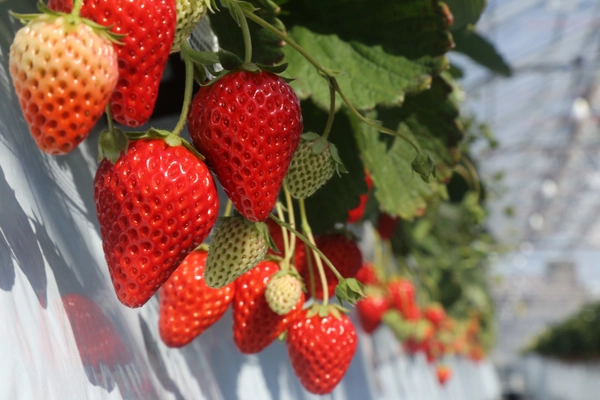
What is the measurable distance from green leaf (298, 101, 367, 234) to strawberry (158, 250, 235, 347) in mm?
170

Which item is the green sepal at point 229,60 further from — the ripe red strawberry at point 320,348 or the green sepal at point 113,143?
the ripe red strawberry at point 320,348

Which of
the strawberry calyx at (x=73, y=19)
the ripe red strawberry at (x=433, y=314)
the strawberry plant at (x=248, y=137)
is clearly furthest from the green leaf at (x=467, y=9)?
the ripe red strawberry at (x=433, y=314)

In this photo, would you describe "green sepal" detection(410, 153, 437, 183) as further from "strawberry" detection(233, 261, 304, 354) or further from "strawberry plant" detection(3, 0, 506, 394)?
"strawberry" detection(233, 261, 304, 354)

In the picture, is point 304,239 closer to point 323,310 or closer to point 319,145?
point 319,145

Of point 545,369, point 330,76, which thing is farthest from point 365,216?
point 545,369

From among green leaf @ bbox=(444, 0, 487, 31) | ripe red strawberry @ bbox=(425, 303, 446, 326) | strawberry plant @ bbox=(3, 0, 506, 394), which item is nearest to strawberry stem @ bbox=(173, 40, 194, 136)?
strawberry plant @ bbox=(3, 0, 506, 394)

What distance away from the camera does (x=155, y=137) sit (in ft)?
1.11

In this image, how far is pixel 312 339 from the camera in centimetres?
56

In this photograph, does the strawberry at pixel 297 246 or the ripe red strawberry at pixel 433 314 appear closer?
the strawberry at pixel 297 246

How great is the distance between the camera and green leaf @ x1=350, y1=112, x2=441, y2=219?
24.9 inches

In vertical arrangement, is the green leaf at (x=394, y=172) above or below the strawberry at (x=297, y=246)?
above

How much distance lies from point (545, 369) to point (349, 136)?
13.0 m

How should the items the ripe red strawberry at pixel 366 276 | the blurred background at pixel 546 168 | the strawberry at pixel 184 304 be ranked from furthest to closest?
the blurred background at pixel 546 168 → the ripe red strawberry at pixel 366 276 → the strawberry at pixel 184 304

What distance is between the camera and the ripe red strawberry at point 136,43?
30 cm
